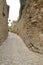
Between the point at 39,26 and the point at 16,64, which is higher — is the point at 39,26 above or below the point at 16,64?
above

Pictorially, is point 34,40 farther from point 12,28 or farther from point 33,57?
point 12,28

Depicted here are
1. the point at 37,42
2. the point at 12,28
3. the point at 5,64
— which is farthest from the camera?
the point at 12,28

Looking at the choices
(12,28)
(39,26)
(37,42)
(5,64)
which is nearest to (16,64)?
(5,64)

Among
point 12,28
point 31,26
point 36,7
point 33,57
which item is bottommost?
point 12,28

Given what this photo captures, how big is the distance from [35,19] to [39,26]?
505 millimetres

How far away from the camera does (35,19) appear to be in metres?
9.09

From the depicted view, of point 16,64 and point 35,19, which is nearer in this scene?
point 16,64

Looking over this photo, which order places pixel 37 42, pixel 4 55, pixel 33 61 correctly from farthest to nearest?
pixel 37 42 < pixel 4 55 < pixel 33 61

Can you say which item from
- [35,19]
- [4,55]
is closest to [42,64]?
[4,55]

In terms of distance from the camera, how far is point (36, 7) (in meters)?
9.21

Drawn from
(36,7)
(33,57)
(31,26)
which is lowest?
(33,57)

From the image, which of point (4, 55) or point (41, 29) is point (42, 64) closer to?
point (4, 55)

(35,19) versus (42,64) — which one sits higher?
(35,19)

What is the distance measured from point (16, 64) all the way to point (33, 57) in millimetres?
1291
